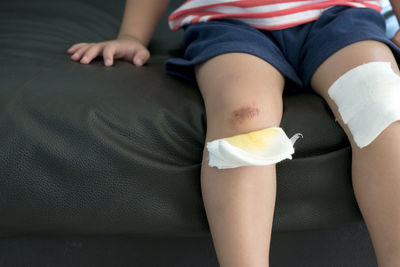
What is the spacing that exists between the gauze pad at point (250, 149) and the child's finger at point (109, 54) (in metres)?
0.37

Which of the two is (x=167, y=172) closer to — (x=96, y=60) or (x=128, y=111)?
(x=128, y=111)

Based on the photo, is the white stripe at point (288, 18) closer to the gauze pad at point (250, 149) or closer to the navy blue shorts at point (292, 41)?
the navy blue shorts at point (292, 41)

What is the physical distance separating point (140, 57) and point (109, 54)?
0.07 m

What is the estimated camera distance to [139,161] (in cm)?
77

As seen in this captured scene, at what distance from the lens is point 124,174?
77 centimetres

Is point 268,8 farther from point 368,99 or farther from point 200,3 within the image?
point 368,99

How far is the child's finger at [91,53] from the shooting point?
37.7 inches

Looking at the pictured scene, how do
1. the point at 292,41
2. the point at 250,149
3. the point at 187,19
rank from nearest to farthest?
the point at 250,149
the point at 292,41
the point at 187,19

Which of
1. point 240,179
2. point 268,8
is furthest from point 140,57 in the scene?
point 240,179

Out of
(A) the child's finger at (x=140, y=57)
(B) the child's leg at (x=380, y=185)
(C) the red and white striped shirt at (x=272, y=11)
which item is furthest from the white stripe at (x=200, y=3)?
(B) the child's leg at (x=380, y=185)

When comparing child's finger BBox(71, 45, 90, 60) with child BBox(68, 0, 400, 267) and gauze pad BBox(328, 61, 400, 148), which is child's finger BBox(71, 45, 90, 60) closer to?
child BBox(68, 0, 400, 267)

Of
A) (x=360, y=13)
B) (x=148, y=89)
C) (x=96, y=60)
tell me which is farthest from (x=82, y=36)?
(x=360, y=13)

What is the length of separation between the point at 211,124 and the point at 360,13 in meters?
0.40

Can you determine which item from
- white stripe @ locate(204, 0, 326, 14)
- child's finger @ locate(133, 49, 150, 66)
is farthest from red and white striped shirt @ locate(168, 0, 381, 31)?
child's finger @ locate(133, 49, 150, 66)
